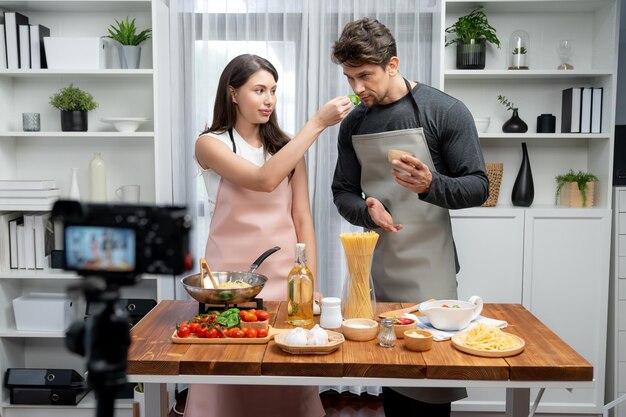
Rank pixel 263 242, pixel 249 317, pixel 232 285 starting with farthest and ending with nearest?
pixel 263 242 < pixel 232 285 < pixel 249 317

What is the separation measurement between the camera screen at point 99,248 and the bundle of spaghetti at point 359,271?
1.12 m

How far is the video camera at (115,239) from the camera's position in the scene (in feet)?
2.36

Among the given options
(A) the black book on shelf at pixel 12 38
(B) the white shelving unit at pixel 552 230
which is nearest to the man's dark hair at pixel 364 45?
(B) the white shelving unit at pixel 552 230

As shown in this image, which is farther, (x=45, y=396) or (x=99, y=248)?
(x=45, y=396)

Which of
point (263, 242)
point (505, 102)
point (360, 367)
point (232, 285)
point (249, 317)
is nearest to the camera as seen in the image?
point (360, 367)

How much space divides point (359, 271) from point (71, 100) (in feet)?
7.21

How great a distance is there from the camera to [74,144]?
3.63m

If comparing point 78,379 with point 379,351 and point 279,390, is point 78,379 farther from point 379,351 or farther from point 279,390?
point 379,351

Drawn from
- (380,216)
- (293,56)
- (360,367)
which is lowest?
Result: (360,367)

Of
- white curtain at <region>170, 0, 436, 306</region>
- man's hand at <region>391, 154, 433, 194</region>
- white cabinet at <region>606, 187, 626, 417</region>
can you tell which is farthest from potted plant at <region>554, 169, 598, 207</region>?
man's hand at <region>391, 154, 433, 194</region>

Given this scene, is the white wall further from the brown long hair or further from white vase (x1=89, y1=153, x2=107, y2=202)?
white vase (x1=89, y1=153, x2=107, y2=202)

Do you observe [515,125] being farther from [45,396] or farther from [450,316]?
[45,396]

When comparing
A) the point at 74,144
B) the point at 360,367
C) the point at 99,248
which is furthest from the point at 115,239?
the point at 74,144

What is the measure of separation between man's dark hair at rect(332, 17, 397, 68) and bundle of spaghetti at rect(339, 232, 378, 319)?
635 mm
